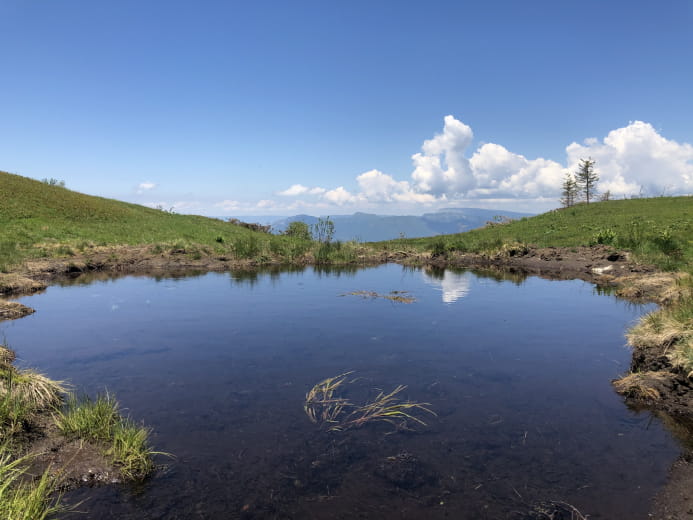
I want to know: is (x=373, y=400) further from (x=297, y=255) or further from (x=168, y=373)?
(x=297, y=255)

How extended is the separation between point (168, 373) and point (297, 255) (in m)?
30.0

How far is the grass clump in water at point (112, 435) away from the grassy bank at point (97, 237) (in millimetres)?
25227

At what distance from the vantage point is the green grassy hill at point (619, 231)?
31.6m

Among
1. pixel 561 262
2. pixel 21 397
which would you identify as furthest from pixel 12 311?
pixel 561 262

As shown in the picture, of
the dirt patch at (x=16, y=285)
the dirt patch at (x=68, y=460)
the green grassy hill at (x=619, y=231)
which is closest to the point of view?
the dirt patch at (x=68, y=460)

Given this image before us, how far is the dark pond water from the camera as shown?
6.65 m

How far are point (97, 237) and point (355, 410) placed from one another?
43.8 metres

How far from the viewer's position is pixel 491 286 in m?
26.9

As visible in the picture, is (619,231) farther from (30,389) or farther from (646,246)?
(30,389)

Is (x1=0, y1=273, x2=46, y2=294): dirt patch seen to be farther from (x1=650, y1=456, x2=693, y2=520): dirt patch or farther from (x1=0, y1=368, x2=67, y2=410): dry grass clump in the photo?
(x1=650, y1=456, x2=693, y2=520): dirt patch

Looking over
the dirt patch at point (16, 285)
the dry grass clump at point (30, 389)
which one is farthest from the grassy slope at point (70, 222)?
the dry grass clump at point (30, 389)

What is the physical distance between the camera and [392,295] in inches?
940

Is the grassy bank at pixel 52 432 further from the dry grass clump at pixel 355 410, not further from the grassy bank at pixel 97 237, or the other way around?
the grassy bank at pixel 97 237

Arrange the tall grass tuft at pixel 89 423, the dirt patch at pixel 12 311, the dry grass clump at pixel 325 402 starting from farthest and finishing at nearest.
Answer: the dirt patch at pixel 12 311, the dry grass clump at pixel 325 402, the tall grass tuft at pixel 89 423
